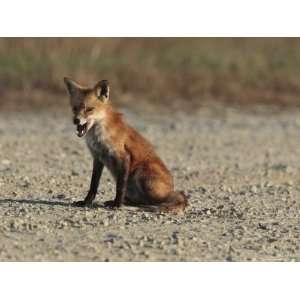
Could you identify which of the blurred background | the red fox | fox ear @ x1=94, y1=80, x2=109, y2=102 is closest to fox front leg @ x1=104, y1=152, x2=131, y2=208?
the red fox

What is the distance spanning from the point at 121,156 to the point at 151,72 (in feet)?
33.6

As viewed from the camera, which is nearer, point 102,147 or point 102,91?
point 102,147

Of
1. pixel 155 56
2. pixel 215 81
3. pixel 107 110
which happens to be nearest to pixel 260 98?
pixel 215 81

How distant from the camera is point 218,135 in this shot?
1474cm

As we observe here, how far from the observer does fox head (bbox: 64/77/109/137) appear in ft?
27.6

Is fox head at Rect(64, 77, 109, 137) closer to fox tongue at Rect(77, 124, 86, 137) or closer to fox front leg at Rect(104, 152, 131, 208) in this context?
fox tongue at Rect(77, 124, 86, 137)

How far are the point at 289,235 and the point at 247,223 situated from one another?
524mm

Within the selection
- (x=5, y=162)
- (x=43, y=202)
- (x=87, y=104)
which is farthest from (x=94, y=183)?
(x=5, y=162)

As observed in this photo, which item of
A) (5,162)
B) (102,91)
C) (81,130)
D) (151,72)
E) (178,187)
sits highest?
(151,72)

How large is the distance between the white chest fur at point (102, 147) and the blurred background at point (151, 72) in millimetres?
8278

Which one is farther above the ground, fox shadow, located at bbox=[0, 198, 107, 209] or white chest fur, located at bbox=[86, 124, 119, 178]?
white chest fur, located at bbox=[86, 124, 119, 178]

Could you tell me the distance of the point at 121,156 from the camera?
27.7 ft

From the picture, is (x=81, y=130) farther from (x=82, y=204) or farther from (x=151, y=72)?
(x=151, y=72)

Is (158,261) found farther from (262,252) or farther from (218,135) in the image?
(218,135)
